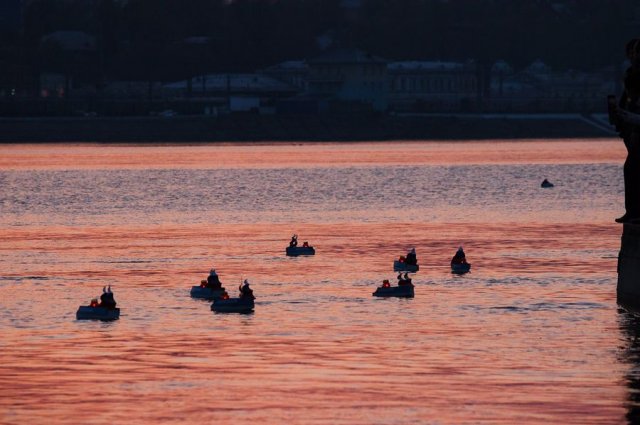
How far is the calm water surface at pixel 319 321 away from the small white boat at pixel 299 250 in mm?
517

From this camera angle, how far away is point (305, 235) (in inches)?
3531

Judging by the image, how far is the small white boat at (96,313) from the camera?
178 ft

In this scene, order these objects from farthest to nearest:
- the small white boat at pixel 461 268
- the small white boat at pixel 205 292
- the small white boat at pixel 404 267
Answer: the small white boat at pixel 461 268
the small white boat at pixel 404 267
the small white boat at pixel 205 292

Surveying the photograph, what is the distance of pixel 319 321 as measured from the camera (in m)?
54.2

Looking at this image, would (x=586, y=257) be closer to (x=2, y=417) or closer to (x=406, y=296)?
(x=406, y=296)

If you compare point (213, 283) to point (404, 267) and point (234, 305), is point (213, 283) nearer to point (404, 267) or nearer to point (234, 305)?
point (234, 305)

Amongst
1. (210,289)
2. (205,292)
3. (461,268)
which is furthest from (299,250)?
(210,289)

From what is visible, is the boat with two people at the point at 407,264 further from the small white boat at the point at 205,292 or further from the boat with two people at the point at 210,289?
the small white boat at the point at 205,292

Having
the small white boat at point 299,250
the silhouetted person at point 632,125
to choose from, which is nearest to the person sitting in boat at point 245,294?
the silhouetted person at point 632,125

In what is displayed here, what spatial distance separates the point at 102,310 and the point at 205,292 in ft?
19.0

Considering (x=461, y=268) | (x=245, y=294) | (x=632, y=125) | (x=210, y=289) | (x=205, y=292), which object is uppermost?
(x=632, y=125)

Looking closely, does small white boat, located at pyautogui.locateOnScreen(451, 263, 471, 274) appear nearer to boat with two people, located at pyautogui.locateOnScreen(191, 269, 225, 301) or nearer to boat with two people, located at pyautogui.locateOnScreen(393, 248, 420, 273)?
boat with two people, located at pyautogui.locateOnScreen(393, 248, 420, 273)

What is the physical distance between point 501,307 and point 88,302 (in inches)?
473

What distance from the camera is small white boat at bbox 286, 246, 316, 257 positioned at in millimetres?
75188
